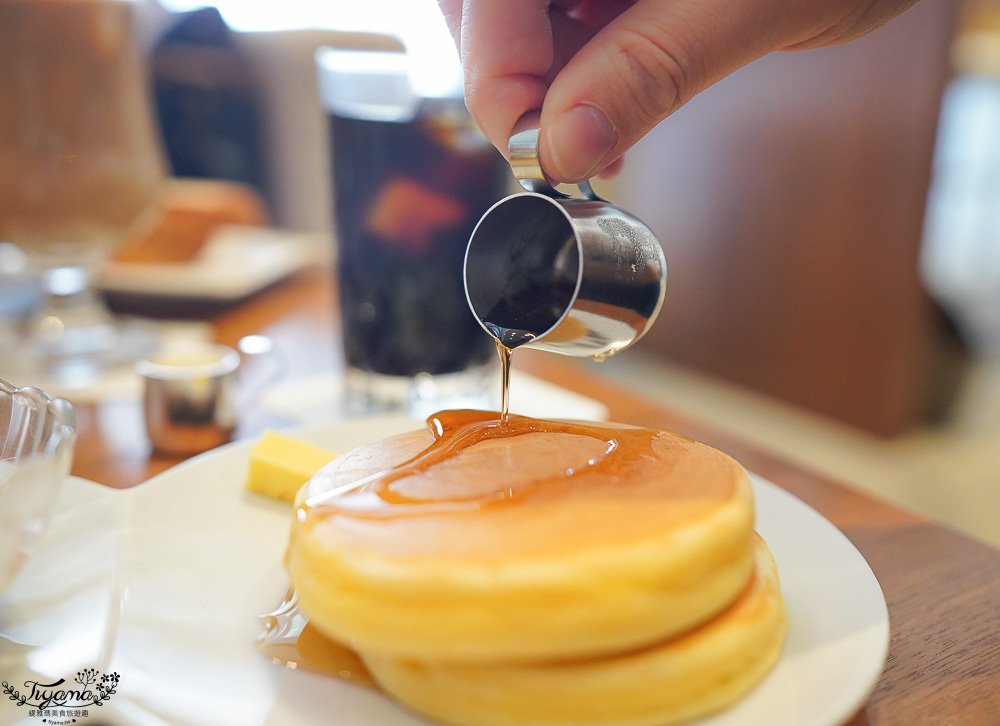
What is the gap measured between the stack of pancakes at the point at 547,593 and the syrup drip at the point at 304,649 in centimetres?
2

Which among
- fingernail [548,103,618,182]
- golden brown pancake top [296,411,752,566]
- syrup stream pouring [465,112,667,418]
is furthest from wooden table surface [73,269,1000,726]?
fingernail [548,103,618,182]

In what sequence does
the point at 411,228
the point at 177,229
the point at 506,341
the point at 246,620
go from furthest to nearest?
the point at 177,229, the point at 411,228, the point at 506,341, the point at 246,620

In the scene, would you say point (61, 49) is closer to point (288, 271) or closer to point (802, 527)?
point (288, 271)

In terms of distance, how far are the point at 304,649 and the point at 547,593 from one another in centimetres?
18

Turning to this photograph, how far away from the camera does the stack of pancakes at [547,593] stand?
0.42 meters

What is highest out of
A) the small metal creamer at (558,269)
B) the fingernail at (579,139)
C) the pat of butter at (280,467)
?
the fingernail at (579,139)

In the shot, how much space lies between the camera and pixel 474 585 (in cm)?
42

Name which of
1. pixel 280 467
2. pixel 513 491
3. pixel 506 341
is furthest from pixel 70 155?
pixel 513 491

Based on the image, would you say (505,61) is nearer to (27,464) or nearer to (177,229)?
(27,464)

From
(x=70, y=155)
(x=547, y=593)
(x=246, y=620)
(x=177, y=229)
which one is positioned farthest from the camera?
(x=177, y=229)

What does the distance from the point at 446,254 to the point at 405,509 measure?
57 cm

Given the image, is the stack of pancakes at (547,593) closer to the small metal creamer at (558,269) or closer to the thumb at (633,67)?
the small metal creamer at (558,269)

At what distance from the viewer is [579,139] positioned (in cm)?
59

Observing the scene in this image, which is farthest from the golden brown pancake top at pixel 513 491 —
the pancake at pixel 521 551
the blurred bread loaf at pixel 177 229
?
the blurred bread loaf at pixel 177 229
